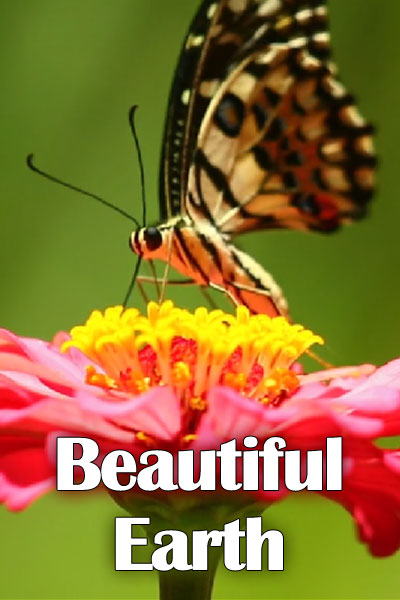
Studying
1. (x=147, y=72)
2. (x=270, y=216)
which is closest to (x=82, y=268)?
(x=147, y=72)

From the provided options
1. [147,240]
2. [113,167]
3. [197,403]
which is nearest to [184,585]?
[197,403]

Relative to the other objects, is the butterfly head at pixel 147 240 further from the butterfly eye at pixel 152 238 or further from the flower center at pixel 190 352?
the flower center at pixel 190 352

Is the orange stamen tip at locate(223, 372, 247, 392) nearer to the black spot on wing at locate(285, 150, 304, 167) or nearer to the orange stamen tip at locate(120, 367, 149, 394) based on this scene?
the orange stamen tip at locate(120, 367, 149, 394)

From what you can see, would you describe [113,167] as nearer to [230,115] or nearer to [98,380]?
[230,115]

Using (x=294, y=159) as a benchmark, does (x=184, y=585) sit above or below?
below

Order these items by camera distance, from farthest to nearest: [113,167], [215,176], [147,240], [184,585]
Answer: [113,167], [215,176], [147,240], [184,585]

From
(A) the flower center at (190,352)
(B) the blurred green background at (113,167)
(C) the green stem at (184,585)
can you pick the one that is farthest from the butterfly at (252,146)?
(B) the blurred green background at (113,167)

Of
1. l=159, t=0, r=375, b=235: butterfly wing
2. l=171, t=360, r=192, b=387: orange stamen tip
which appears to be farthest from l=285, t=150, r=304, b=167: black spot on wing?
l=171, t=360, r=192, b=387: orange stamen tip

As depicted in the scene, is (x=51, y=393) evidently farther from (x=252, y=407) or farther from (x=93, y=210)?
(x=93, y=210)
